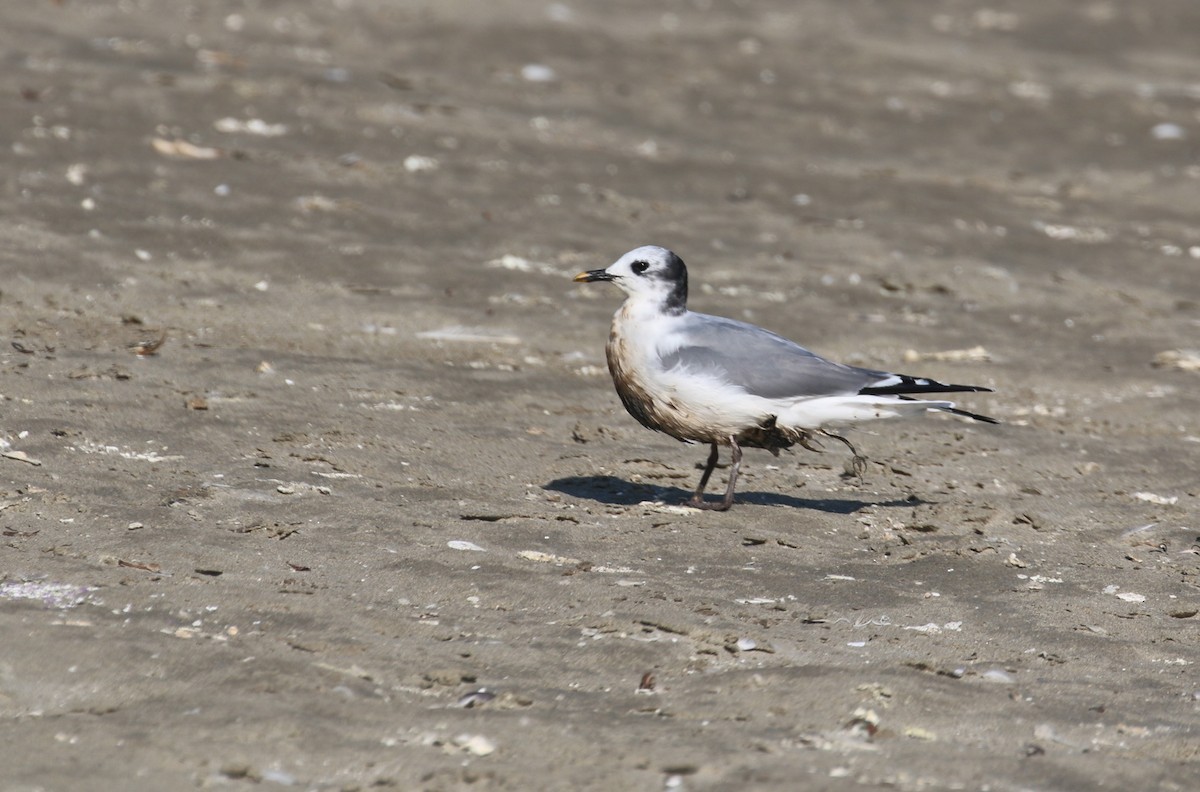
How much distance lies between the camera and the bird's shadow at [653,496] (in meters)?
6.32

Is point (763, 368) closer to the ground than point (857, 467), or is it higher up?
higher up

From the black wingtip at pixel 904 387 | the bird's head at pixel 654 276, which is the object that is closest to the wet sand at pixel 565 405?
the black wingtip at pixel 904 387

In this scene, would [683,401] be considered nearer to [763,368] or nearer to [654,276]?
[763,368]

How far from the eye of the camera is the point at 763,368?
6.20 m

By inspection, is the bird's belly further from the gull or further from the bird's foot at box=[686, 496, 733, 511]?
the bird's foot at box=[686, 496, 733, 511]

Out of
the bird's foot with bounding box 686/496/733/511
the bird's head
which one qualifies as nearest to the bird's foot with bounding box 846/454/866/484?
the bird's foot with bounding box 686/496/733/511

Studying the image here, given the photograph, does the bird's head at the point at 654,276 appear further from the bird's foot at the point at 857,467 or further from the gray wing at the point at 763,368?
the bird's foot at the point at 857,467

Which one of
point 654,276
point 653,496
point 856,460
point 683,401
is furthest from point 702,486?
point 654,276

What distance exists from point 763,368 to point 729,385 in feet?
0.55

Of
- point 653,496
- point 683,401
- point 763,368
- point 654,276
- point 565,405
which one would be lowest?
point 653,496

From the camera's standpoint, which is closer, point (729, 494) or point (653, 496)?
point (729, 494)

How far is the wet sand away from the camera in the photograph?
4.14 meters

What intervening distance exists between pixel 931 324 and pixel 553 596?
4.57 m

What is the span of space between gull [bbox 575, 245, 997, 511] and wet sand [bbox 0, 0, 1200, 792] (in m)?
0.36
